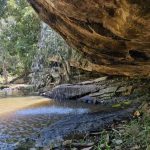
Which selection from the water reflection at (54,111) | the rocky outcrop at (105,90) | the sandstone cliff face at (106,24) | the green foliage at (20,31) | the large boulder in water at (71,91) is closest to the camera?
the sandstone cliff face at (106,24)

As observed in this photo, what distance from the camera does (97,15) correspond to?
8.41 metres

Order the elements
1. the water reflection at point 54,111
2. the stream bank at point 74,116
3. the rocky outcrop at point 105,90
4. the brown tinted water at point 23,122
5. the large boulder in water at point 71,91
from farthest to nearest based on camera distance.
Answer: the large boulder in water at point 71,91, the rocky outcrop at point 105,90, the water reflection at point 54,111, the brown tinted water at point 23,122, the stream bank at point 74,116

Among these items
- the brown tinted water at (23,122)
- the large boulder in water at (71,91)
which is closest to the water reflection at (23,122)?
the brown tinted water at (23,122)

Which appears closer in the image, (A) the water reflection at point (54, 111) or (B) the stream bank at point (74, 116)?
(B) the stream bank at point (74, 116)

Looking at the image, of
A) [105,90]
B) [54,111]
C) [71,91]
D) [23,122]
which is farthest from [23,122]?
[71,91]

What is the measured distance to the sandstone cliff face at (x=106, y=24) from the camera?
761 centimetres

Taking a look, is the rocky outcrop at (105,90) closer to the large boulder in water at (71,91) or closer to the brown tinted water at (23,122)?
the large boulder in water at (71,91)

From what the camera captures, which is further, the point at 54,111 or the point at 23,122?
the point at 54,111

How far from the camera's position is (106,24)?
870cm

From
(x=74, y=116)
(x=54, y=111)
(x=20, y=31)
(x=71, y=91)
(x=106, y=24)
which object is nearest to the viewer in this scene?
(x=106, y=24)

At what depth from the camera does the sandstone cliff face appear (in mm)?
7609

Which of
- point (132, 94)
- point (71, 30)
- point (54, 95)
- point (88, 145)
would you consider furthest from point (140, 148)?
point (54, 95)

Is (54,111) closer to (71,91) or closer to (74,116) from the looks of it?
(74,116)

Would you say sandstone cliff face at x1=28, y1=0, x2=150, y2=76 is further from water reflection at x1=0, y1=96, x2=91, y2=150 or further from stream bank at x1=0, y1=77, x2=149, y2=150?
water reflection at x1=0, y1=96, x2=91, y2=150
